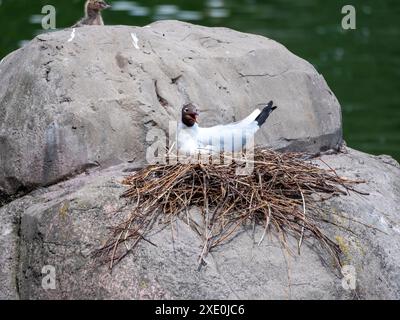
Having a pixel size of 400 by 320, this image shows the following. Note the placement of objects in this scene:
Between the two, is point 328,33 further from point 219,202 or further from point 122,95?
point 219,202

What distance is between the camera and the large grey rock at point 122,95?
7.06 meters

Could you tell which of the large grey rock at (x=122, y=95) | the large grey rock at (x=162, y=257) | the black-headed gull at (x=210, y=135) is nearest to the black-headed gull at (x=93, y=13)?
the large grey rock at (x=122, y=95)

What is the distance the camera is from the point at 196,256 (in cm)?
644

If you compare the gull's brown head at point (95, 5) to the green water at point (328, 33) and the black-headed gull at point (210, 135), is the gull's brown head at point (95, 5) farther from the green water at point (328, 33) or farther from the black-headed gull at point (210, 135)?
the green water at point (328, 33)

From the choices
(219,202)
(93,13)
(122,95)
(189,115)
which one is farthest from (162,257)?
(93,13)

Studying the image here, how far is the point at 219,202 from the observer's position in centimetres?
669

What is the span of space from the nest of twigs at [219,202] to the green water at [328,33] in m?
7.47

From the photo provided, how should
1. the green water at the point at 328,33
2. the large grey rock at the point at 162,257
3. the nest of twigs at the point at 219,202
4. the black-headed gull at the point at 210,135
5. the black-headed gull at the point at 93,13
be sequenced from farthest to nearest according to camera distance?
the green water at the point at 328,33 → the black-headed gull at the point at 93,13 → the black-headed gull at the point at 210,135 → the nest of twigs at the point at 219,202 → the large grey rock at the point at 162,257

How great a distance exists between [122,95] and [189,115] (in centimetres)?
53

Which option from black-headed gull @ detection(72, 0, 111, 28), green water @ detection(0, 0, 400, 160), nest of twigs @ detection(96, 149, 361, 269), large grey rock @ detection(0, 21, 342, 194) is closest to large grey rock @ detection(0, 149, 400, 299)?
nest of twigs @ detection(96, 149, 361, 269)

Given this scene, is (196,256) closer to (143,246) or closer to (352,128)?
(143,246)

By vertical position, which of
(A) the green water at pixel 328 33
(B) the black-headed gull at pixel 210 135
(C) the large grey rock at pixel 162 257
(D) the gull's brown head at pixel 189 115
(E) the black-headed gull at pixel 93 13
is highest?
(E) the black-headed gull at pixel 93 13

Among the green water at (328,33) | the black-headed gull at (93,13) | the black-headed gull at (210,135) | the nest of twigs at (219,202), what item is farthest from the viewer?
the green water at (328,33)

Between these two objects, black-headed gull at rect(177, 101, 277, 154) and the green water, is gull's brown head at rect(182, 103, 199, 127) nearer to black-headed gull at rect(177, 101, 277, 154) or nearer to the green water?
black-headed gull at rect(177, 101, 277, 154)
